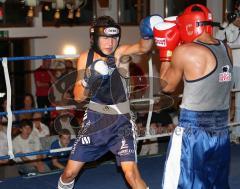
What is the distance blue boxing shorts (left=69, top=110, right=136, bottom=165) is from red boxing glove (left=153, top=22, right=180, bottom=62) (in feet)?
1.58

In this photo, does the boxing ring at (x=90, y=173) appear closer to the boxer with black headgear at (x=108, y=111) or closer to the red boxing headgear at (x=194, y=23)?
the boxer with black headgear at (x=108, y=111)

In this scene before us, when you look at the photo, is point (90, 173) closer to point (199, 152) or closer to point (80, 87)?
point (80, 87)

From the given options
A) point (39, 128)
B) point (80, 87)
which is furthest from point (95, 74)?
point (39, 128)

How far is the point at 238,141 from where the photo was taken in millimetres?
4922

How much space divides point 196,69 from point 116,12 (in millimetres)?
6715

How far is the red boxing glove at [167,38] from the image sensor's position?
271 centimetres

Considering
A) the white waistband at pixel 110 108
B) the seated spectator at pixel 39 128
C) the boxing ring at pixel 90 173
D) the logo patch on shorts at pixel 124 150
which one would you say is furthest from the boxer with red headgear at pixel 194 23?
the seated spectator at pixel 39 128

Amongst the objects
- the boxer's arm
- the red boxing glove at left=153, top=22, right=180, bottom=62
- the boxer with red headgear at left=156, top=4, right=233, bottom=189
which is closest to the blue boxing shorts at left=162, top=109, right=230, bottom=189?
the boxer with red headgear at left=156, top=4, right=233, bottom=189

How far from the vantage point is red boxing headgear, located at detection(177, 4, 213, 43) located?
98.6 inches

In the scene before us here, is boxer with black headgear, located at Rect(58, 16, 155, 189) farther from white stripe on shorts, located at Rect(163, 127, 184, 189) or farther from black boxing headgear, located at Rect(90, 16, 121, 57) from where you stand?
white stripe on shorts, located at Rect(163, 127, 184, 189)

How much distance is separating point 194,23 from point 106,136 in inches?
34.8

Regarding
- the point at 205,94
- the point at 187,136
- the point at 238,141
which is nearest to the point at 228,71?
the point at 205,94

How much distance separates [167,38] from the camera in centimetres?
271

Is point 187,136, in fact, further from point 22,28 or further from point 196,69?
point 22,28
